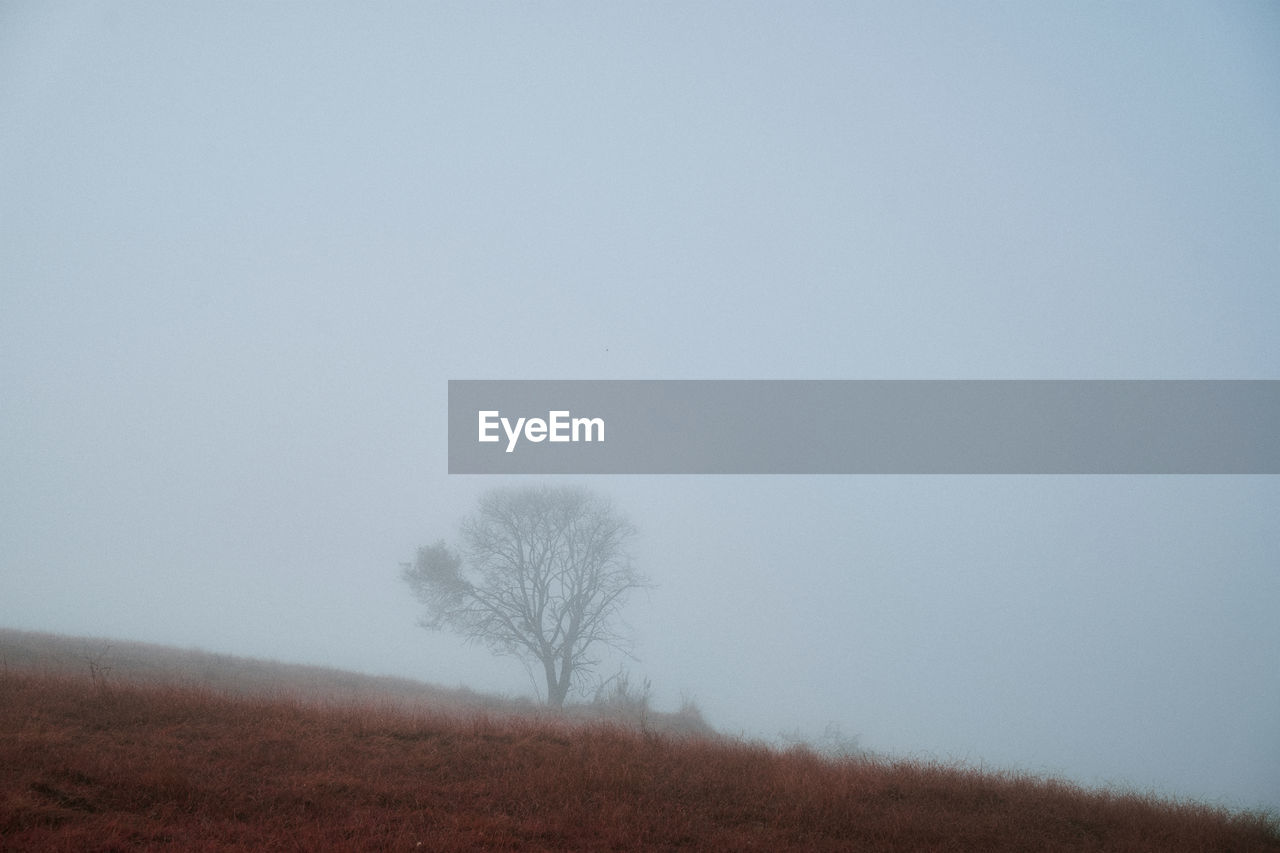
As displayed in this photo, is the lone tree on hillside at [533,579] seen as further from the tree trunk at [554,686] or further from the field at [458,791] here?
the field at [458,791]

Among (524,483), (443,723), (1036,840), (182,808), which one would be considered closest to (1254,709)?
(524,483)

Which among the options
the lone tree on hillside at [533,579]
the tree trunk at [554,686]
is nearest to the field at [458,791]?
the tree trunk at [554,686]

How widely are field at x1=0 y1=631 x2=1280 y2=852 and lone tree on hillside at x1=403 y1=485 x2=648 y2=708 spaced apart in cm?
1777

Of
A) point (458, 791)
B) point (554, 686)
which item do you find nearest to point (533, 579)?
point (554, 686)

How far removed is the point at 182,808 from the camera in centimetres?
772

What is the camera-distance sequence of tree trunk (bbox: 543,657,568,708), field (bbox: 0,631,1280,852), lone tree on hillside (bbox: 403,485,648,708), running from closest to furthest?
field (bbox: 0,631,1280,852) < tree trunk (bbox: 543,657,568,708) < lone tree on hillside (bbox: 403,485,648,708)

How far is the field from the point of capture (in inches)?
294

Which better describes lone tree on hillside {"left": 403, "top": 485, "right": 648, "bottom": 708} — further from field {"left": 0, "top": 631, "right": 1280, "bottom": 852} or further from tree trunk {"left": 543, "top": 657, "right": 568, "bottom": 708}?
field {"left": 0, "top": 631, "right": 1280, "bottom": 852}

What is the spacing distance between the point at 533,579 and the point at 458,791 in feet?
73.6

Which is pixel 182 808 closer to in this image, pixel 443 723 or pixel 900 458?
pixel 443 723

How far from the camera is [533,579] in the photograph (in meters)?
31.2

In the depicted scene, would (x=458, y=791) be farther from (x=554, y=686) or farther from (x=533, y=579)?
(x=533, y=579)

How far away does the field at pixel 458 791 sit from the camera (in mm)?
7465

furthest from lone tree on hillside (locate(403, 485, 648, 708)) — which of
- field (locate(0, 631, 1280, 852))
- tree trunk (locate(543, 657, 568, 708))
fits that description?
field (locate(0, 631, 1280, 852))
